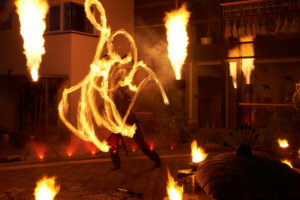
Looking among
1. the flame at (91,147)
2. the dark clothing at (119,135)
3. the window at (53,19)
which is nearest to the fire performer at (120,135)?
the dark clothing at (119,135)

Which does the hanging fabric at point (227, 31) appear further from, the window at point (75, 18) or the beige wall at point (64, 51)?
the window at point (75, 18)

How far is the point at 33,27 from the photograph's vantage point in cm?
1263

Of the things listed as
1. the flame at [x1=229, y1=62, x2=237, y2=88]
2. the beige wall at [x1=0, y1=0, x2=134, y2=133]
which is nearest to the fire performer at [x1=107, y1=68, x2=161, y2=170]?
the beige wall at [x1=0, y1=0, x2=134, y2=133]

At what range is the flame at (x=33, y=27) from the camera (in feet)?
41.3

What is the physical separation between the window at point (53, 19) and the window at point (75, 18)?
1.35ft

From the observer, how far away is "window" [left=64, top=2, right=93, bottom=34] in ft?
40.8

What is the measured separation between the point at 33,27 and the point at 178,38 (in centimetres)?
539

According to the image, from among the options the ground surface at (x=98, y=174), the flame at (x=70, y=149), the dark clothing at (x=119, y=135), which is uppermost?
the dark clothing at (x=119, y=135)

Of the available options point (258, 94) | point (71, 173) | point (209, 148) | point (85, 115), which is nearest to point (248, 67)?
point (258, 94)

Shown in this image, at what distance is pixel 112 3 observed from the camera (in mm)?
14227

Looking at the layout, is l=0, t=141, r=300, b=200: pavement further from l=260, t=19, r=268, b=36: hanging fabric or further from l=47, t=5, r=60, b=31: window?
l=260, t=19, r=268, b=36: hanging fabric

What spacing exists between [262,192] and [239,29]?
39.3ft

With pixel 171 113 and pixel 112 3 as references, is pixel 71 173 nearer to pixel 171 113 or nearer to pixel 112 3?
pixel 171 113

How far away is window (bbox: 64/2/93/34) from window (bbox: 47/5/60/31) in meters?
0.41
